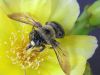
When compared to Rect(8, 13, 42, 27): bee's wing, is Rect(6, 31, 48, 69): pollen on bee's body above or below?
below

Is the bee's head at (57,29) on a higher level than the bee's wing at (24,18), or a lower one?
lower

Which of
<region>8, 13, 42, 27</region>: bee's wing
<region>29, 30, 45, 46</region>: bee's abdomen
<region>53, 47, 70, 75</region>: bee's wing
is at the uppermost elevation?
<region>8, 13, 42, 27</region>: bee's wing

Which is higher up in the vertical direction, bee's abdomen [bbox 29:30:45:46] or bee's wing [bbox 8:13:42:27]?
bee's wing [bbox 8:13:42:27]

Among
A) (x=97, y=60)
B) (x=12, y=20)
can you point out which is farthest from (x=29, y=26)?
(x=97, y=60)

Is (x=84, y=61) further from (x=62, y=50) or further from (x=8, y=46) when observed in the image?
(x=8, y=46)
